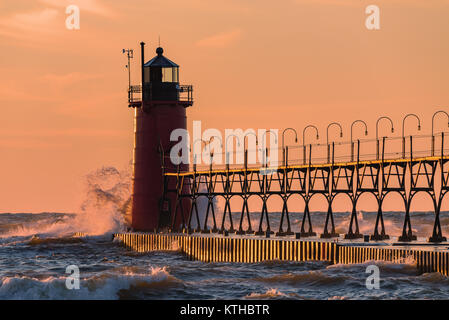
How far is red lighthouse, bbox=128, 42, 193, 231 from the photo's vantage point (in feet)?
241

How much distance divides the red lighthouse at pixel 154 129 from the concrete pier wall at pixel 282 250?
3277 millimetres

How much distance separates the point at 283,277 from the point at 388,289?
6080 mm

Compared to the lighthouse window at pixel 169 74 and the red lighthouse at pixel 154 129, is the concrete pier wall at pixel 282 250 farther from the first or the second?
the lighthouse window at pixel 169 74

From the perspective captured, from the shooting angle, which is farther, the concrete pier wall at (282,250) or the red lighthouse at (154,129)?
the red lighthouse at (154,129)

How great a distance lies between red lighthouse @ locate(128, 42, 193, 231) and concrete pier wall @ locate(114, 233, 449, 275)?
10.8 feet

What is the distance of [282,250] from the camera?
55.4m

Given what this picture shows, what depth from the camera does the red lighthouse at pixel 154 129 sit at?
73.5 metres

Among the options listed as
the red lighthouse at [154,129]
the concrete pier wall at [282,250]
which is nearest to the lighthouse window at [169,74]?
the red lighthouse at [154,129]

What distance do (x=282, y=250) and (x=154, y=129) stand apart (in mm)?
20716

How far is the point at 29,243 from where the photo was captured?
3228 inches

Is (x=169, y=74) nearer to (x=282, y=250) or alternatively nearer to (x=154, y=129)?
(x=154, y=129)

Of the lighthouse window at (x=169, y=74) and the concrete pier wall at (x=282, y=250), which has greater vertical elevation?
the lighthouse window at (x=169, y=74)

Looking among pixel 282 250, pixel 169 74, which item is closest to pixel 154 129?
pixel 169 74

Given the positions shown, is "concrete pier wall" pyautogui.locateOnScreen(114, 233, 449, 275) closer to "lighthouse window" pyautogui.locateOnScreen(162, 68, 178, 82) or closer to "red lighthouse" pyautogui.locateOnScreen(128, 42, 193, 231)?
"red lighthouse" pyautogui.locateOnScreen(128, 42, 193, 231)
